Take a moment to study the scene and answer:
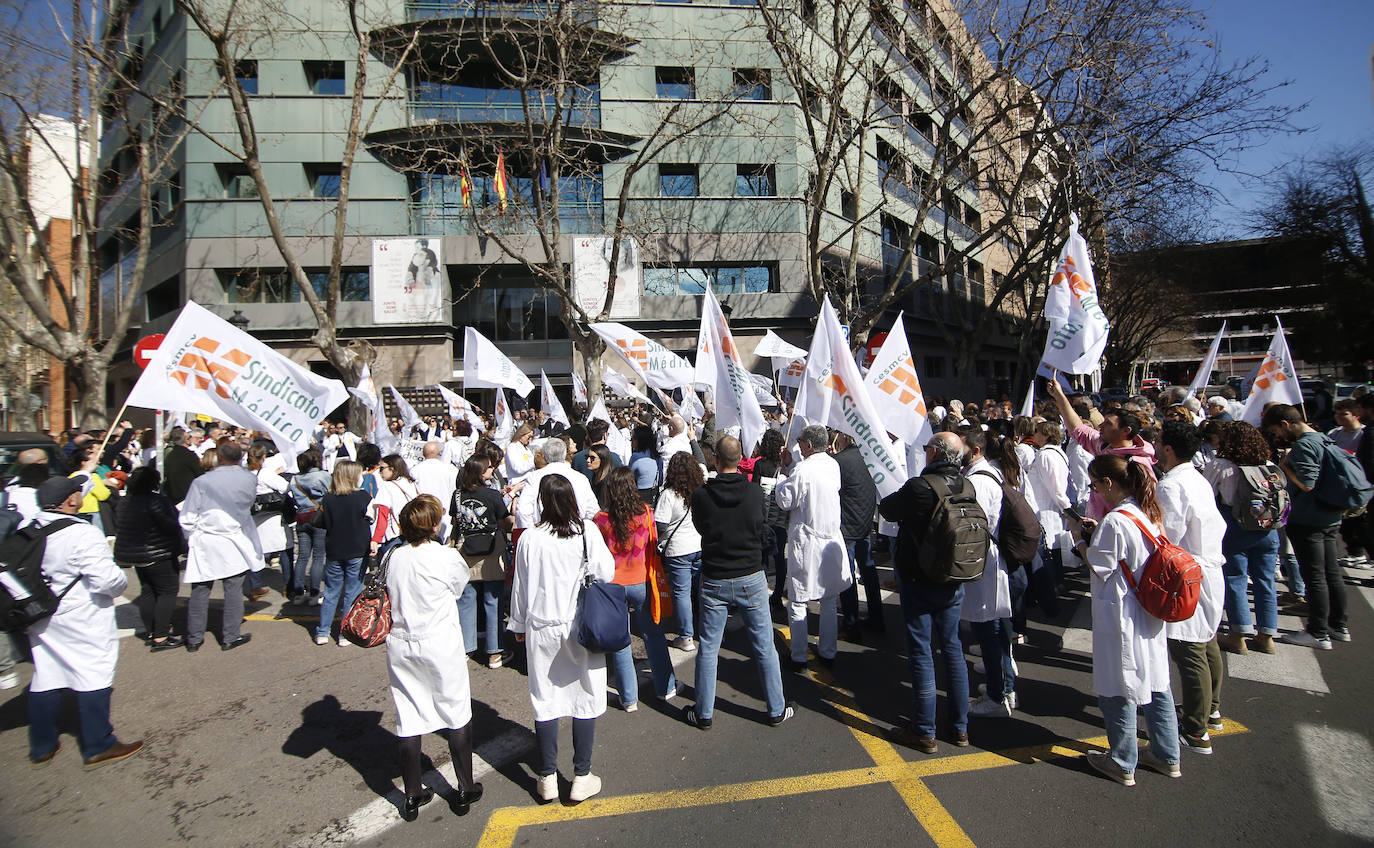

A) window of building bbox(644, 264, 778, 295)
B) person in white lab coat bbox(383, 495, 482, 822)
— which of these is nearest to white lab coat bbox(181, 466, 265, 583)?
person in white lab coat bbox(383, 495, 482, 822)

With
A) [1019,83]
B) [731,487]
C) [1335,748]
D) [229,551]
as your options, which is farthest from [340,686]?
[1019,83]

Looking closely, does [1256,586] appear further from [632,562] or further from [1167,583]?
[632,562]

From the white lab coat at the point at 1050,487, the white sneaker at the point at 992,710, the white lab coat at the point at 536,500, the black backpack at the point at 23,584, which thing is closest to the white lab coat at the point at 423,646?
the white lab coat at the point at 536,500

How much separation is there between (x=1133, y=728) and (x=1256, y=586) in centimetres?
262

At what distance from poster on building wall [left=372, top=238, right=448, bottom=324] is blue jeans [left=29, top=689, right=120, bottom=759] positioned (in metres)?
19.9

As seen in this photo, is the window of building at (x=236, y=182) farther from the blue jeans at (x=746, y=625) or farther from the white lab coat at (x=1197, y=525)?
the white lab coat at (x=1197, y=525)

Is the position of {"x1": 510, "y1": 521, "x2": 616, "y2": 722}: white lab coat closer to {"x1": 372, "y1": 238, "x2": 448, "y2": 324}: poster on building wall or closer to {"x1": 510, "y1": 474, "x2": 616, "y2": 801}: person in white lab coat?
{"x1": 510, "y1": 474, "x2": 616, "y2": 801}: person in white lab coat

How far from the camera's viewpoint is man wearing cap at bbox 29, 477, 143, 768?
4.01 metres

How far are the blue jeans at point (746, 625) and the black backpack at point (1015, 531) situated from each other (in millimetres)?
1580

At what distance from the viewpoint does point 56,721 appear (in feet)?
13.6

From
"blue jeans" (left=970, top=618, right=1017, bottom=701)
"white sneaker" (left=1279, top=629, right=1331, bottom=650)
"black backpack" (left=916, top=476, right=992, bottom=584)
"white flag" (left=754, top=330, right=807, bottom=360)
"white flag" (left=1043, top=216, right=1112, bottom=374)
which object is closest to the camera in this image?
"black backpack" (left=916, top=476, right=992, bottom=584)

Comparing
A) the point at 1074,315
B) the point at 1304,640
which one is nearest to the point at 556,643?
the point at 1304,640

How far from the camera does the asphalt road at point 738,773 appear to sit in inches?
132

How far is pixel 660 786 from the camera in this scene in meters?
3.77
